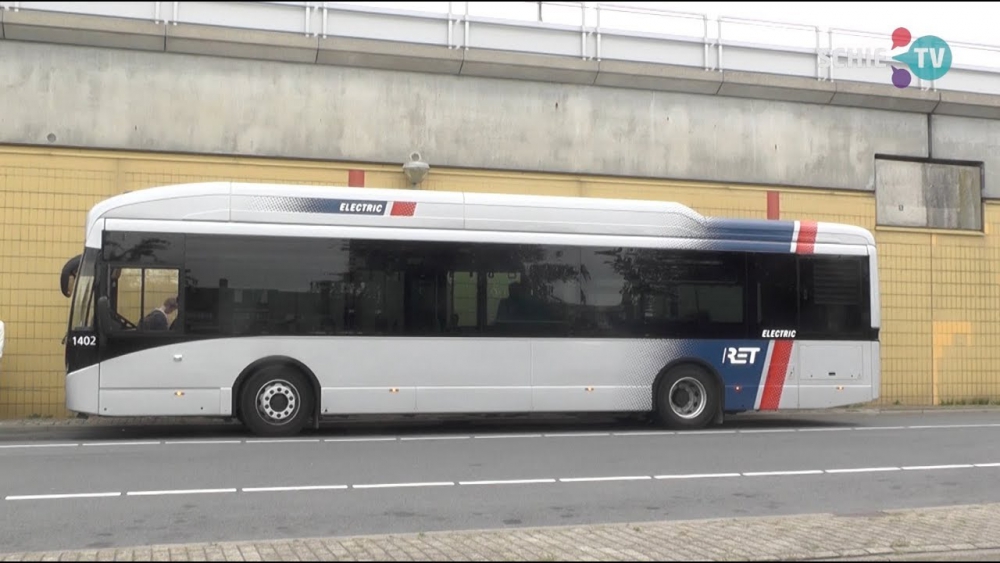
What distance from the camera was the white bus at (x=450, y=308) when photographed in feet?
44.5

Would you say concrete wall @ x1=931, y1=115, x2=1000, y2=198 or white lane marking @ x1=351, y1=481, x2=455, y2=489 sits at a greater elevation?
concrete wall @ x1=931, y1=115, x2=1000, y2=198

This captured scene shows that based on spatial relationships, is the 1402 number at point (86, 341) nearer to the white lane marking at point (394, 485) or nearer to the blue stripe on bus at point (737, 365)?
the white lane marking at point (394, 485)

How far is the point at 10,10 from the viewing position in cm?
1678

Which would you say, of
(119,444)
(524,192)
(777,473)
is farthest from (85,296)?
(777,473)

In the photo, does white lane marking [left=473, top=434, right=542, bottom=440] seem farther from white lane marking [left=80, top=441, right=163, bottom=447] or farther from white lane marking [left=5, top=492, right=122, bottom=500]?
white lane marking [left=5, top=492, right=122, bottom=500]

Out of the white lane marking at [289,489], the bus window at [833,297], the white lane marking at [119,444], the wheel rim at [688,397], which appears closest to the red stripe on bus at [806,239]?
the bus window at [833,297]

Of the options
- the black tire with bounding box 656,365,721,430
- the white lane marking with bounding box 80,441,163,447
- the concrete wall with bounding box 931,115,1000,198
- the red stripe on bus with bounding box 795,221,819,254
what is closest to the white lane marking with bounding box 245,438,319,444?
the white lane marking with bounding box 80,441,163,447

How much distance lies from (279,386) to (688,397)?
225 inches

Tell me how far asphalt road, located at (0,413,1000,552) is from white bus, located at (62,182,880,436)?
0.61m

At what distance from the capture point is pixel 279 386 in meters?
13.9

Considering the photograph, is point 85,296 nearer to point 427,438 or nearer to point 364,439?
point 364,439

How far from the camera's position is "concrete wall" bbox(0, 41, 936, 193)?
56.6 feet

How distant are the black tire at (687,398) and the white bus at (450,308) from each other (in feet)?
0.09

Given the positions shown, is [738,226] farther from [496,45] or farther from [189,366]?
[189,366]
